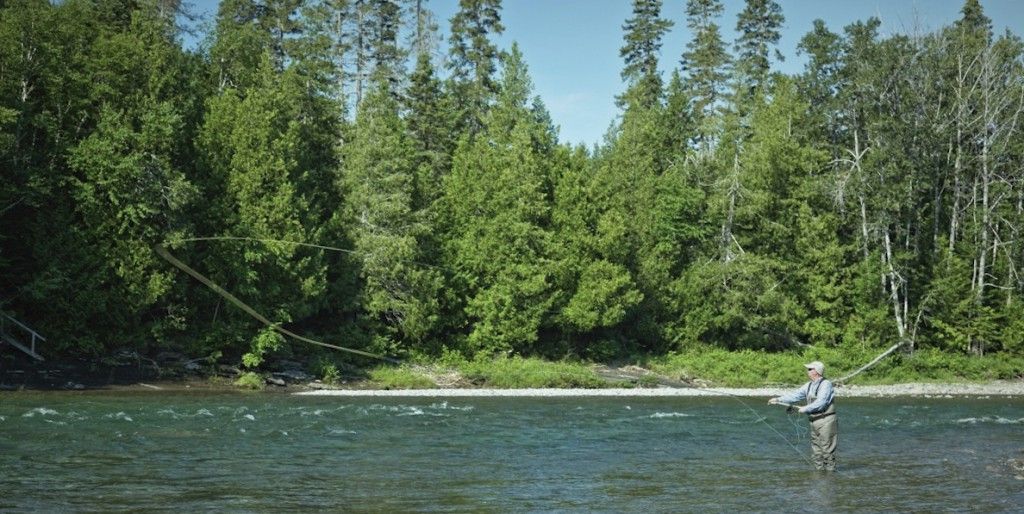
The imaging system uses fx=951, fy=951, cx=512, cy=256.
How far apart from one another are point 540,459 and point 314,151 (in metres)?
28.7

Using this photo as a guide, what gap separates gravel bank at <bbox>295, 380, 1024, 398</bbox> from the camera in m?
33.1

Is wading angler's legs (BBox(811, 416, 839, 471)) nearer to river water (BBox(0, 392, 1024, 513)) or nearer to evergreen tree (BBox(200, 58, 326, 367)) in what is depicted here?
river water (BBox(0, 392, 1024, 513))

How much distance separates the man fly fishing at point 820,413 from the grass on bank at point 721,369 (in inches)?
878

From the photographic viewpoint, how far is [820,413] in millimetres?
14672

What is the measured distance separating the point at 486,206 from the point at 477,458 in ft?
90.0

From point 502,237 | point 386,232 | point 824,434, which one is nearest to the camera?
point 824,434

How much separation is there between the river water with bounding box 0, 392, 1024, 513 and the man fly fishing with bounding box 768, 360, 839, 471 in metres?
0.34

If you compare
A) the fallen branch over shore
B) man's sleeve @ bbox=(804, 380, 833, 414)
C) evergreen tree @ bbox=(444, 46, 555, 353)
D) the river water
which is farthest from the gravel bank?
man's sleeve @ bbox=(804, 380, 833, 414)

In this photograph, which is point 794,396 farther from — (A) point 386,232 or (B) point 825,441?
(A) point 386,232

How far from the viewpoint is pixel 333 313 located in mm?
40688

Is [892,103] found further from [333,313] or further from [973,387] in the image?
[333,313]

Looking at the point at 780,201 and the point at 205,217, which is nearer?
the point at 205,217

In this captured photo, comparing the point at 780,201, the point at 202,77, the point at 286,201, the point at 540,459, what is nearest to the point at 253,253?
the point at 286,201

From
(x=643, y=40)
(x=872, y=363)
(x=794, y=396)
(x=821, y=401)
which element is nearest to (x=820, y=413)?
(x=821, y=401)
